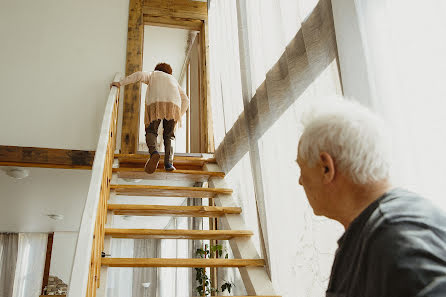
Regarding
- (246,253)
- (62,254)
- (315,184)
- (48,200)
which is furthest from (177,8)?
(62,254)

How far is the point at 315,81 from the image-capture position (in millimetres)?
1898

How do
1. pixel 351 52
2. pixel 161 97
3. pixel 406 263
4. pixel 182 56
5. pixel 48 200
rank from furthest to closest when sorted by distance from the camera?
pixel 182 56 < pixel 48 200 < pixel 161 97 < pixel 351 52 < pixel 406 263

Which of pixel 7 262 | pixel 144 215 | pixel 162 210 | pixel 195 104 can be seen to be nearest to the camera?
pixel 162 210

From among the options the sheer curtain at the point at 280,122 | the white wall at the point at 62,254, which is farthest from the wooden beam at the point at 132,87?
the white wall at the point at 62,254

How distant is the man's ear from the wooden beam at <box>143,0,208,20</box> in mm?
4643

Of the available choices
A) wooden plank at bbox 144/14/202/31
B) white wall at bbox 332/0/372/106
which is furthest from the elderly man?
wooden plank at bbox 144/14/202/31

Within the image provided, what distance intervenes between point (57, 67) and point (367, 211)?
4.41 m

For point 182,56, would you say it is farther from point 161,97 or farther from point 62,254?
point 62,254

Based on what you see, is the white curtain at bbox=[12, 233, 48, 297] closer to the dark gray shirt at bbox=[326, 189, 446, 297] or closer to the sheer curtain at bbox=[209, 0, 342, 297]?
the sheer curtain at bbox=[209, 0, 342, 297]

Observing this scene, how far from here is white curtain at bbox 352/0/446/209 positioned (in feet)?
3.79

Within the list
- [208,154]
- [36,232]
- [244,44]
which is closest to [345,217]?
[244,44]

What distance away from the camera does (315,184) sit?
94cm

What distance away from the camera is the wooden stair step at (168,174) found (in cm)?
354

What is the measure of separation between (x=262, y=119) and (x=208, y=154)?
170cm
